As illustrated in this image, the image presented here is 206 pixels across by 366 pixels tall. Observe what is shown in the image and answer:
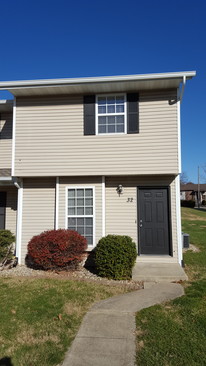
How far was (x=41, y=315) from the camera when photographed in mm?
4312

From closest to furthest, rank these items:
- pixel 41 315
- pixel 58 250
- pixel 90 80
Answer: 1. pixel 41 315
2. pixel 58 250
3. pixel 90 80

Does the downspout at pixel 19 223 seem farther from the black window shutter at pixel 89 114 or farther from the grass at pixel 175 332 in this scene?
the grass at pixel 175 332

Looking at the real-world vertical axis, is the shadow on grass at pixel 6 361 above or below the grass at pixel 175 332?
below

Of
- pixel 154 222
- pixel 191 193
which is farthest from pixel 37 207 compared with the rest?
pixel 191 193

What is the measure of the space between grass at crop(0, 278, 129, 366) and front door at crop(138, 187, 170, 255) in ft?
8.09

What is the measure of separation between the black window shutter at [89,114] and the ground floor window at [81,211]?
1.75 metres

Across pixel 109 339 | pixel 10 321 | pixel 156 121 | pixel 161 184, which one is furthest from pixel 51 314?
pixel 156 121

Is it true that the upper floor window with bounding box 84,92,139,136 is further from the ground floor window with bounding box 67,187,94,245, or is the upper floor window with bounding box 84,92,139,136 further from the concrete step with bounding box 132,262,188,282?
the concrete step with bounding box 132,262,188,282

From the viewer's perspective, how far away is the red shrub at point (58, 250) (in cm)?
688

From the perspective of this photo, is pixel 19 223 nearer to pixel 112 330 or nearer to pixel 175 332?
pixel 112 330

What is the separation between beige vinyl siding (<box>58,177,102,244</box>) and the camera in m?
7.84

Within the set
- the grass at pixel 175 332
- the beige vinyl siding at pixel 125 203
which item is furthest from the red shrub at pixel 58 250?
the grass at pixel 175 332

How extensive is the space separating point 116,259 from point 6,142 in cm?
558

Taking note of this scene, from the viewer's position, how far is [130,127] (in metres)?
7.70
